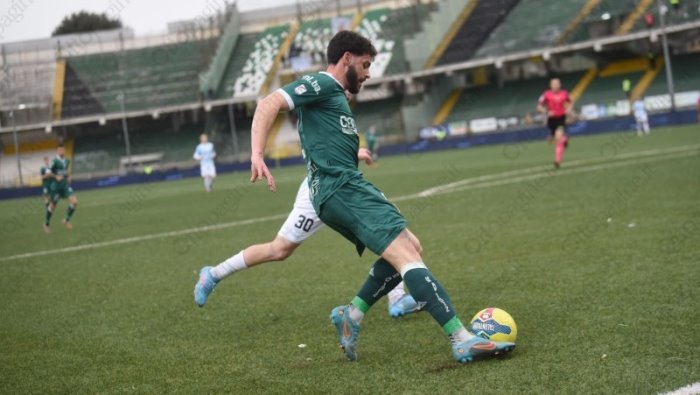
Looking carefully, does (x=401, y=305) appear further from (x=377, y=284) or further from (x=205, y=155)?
(x=205, y=155)

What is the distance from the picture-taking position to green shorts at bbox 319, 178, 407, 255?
18.7 ft

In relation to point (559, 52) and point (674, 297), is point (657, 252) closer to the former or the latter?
point (674, 297)

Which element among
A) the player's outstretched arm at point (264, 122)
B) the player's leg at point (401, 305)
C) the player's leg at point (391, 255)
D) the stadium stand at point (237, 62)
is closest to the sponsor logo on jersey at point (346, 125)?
the player's leg at point (391, 255)

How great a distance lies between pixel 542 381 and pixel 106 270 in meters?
8.37

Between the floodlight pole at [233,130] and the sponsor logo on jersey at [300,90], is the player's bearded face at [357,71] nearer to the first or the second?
the sponsor logo on jersey at [300,90]

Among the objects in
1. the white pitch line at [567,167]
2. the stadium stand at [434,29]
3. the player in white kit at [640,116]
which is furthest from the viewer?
the stadium stand at [434,29]

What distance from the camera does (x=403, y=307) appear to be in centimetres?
725

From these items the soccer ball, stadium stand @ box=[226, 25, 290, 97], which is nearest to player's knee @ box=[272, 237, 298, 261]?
the soccer ball

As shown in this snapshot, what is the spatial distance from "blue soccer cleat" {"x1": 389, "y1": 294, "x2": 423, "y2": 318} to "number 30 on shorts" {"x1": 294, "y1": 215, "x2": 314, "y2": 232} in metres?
0.98

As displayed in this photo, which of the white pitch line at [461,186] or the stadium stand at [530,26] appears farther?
the stadium stand at [530,26]

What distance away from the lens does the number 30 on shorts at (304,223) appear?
274 inches

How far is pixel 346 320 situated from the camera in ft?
19.8

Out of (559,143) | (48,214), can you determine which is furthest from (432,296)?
(48,214)

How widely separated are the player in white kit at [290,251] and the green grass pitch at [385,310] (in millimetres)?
161
